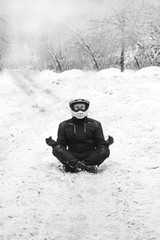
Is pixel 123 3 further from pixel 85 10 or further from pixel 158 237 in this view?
pixel 158 237

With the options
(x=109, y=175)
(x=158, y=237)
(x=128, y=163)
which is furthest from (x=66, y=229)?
(x=128, y=163)

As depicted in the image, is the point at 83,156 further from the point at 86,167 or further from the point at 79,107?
the point at 79,107

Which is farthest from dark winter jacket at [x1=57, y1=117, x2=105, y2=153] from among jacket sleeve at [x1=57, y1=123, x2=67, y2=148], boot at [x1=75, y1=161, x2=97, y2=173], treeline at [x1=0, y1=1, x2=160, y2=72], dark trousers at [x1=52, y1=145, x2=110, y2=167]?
treeline at [x1=0, y1=1, x2=160, y2=72]

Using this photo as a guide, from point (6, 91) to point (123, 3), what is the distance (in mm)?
8202

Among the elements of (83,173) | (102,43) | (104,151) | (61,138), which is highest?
(102,43)

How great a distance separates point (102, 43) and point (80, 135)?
14.0 meters

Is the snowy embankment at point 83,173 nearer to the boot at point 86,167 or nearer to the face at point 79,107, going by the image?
the boot at point 86,167

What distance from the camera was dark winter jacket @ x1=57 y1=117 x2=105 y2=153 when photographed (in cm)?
755

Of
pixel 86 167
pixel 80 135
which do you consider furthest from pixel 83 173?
pixel 80 135

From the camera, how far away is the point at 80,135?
24.7 ft

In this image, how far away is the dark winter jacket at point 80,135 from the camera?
755cm

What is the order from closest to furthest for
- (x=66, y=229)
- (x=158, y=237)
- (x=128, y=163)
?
1. (x=158, y=237)
2. (x=66, y=229)
3. (x=128, y=163)

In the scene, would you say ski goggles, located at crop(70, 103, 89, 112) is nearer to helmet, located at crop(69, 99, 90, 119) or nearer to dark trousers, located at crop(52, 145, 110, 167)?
helmet, located at crop(69, 99, 90, 119)

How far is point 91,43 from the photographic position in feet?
70.0
